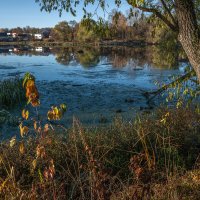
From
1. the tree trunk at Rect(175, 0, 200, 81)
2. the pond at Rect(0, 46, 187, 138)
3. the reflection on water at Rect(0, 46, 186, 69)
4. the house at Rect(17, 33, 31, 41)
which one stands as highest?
the house at Rect(17, 33, 31, 41)

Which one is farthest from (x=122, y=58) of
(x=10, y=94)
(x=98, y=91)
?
(x=10, y=94)

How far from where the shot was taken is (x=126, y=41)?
93.6 m

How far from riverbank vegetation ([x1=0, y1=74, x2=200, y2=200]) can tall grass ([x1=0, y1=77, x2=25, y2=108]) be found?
25.3 ft

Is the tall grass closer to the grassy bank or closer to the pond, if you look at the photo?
the pond

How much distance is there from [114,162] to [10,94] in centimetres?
978

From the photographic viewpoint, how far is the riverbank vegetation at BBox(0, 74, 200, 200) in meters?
4.40

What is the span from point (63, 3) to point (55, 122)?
7.03 m

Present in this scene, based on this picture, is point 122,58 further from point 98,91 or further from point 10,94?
point 10,94

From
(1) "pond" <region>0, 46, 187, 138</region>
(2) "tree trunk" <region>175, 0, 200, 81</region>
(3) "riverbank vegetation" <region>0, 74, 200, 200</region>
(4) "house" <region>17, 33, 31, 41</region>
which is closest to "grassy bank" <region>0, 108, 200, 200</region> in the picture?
(3) "riverbank vegetation" <region>0, 74, 200, 200</region>

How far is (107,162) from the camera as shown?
7.69 meters

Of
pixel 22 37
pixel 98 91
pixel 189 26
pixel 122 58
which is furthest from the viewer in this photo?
pixel 22 37

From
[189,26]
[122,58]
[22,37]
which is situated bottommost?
[122,58]

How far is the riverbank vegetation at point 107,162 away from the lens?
14.4 feet

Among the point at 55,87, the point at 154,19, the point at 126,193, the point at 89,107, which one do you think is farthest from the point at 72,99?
the point at 126,193
